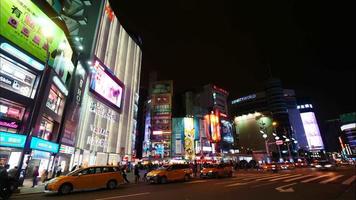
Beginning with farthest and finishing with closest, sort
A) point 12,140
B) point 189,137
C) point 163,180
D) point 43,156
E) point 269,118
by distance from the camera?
1. point 269,118
2. point 189,137
3. point 43,156
4. point 163,180
5. point 12,140

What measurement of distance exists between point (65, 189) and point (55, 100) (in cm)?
1391

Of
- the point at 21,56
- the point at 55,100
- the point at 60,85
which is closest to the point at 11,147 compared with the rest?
the point at 21,56

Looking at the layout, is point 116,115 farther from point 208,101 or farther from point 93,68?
point 208,101

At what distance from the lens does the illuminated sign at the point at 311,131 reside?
116750 millimetres

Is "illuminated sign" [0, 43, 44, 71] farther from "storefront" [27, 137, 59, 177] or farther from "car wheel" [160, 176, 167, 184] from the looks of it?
"car wheel" [160, 176, 167, 184]

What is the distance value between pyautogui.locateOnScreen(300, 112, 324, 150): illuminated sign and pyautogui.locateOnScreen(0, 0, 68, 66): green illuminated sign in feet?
449

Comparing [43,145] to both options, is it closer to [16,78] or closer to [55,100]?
[55,100]

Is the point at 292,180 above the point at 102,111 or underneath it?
underneath

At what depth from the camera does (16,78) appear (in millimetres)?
17281

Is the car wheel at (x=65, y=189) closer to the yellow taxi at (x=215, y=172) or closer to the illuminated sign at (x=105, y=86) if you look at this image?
the yellow taxi at (x=215, y=172)

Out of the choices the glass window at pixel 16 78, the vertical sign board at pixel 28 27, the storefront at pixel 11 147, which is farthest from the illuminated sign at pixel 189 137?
the vertical sign board at pixel 28 27

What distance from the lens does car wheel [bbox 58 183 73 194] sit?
11.9 m

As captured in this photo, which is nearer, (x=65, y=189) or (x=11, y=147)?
(x=65, y=189)

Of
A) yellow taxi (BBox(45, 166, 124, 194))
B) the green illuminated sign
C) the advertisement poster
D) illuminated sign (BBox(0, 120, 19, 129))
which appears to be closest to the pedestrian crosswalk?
yellow taxi (BBox(45, 166, 124, 194))
